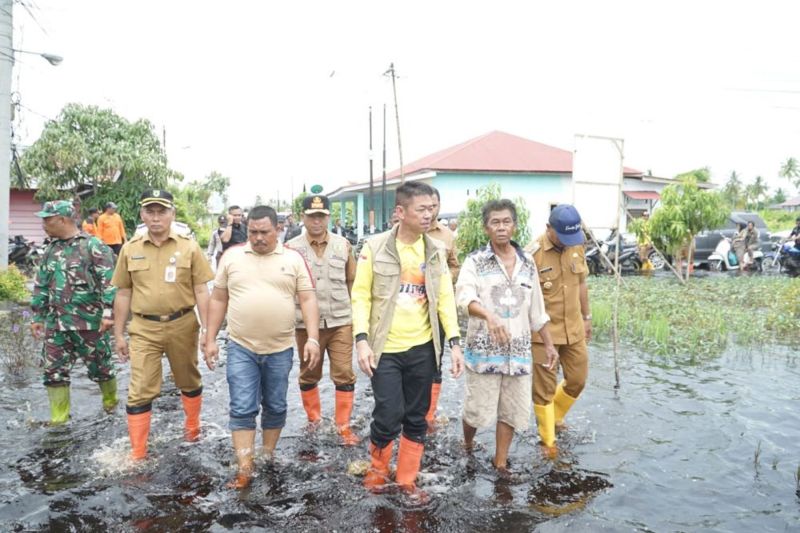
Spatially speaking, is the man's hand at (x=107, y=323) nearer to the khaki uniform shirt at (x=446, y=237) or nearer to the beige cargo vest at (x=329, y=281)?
the beige cargo vest at (x=329, y=281)

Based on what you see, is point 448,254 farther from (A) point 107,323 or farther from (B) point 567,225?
(A) point 107,323

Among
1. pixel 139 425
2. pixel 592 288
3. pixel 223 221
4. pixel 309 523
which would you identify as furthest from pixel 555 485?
pixel 223 221

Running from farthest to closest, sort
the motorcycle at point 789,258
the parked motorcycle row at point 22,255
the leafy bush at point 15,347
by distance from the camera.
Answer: the parked motorcycle row at point 22,255 < the motorcycle at point 789,258 < the leafy bush at point 15,347

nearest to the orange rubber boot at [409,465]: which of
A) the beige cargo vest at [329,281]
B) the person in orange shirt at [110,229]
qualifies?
the beige cargo vest at [329,281]

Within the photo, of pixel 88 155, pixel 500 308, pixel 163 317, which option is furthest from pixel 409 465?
pixel 88 155

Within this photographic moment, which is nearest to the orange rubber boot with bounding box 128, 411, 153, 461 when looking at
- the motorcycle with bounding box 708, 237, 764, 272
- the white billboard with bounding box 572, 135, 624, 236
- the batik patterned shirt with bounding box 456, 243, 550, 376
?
the batik patterned shirt with bounding box 456, 243, 550, 376

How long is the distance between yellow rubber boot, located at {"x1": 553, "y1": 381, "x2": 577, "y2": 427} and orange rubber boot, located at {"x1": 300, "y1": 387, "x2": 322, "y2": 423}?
2085mm

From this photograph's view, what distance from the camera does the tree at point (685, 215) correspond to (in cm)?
1630

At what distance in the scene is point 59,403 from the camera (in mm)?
5297

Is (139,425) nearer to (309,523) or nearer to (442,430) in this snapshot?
(309,523)

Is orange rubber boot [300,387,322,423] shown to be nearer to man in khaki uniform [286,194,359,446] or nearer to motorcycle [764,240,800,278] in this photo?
man in khaki uniform [286,194,359,446]

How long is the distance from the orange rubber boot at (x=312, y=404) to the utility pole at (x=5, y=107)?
406 inches

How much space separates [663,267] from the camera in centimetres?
2041

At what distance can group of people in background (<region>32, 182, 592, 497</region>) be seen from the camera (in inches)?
156
